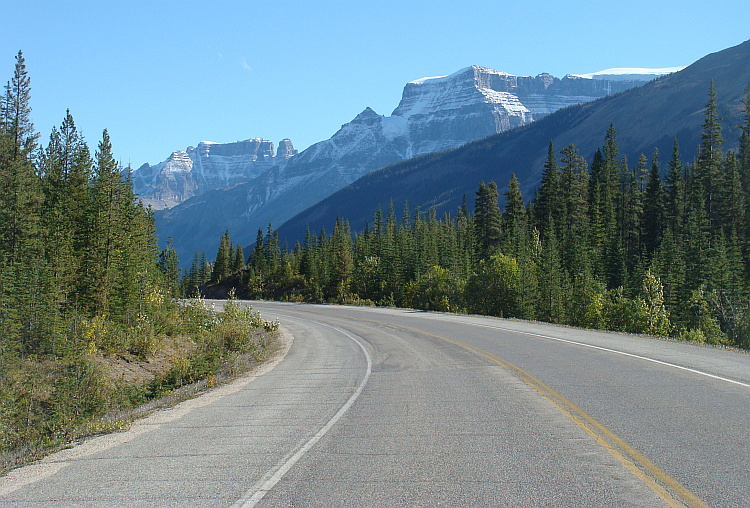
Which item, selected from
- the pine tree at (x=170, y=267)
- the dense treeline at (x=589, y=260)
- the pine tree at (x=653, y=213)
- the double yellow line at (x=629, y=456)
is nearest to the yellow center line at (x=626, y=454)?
the double yellow line at (x=629, y=456)

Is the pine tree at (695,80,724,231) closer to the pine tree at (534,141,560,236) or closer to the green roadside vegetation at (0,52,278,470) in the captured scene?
the pine tree at (534,141,560,236)

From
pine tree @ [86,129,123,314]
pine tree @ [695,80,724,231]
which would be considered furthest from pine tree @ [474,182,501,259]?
pine tree @ [86,129,123,314]

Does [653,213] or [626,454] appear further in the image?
[653,213]

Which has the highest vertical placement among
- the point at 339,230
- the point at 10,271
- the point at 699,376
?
the point at 339,230

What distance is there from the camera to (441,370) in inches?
494

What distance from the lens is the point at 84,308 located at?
76.6 ft

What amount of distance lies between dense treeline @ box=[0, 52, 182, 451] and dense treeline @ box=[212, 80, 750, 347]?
29.1 meters

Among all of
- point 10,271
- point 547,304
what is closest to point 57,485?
point 10,271

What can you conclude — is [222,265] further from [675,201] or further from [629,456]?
[629,456]

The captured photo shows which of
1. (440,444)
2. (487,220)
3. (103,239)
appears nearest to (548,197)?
(487,220)

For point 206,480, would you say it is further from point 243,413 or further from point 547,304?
point 547,304

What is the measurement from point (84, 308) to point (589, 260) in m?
46.1

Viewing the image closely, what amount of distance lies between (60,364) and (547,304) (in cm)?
3778

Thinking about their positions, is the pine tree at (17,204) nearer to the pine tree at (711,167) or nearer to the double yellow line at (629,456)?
the double yellow line at (629,456)
